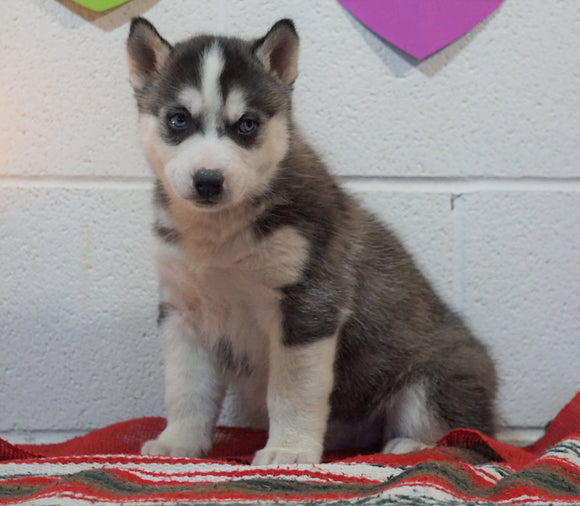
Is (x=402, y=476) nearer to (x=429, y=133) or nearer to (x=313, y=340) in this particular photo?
(x=313, y=340)

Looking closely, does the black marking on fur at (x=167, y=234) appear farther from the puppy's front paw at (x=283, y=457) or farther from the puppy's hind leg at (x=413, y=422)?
the puppy's hind leg at (x=413, y=422)

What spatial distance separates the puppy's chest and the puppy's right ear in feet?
1.76

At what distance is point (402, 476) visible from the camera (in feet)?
5.01

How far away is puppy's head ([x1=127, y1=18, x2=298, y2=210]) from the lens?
1.90m

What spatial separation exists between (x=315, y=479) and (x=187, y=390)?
2.20 feet

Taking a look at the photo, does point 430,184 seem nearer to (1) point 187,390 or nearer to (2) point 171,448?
(1) point 187,390

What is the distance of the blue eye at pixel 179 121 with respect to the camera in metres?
2.02

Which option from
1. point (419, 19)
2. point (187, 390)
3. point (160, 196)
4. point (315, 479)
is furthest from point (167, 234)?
point (419, 19)

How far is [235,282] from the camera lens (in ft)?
6.81

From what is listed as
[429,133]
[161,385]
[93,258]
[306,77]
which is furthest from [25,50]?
[429,133]

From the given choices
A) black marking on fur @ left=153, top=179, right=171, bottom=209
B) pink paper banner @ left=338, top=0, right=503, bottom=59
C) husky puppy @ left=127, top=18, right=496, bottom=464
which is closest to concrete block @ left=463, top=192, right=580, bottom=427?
husky puppy @ left=127, top=18, right=496, bottom=464

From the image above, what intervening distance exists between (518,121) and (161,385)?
164 cm

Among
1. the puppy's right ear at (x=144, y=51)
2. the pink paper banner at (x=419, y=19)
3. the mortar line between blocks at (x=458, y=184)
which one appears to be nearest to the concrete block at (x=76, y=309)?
the puppy's right ear at (x=144, y=51)

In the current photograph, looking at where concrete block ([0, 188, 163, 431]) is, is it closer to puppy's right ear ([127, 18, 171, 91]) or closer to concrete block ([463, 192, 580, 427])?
puppy's right ear ([127, 18, 171, 91])
